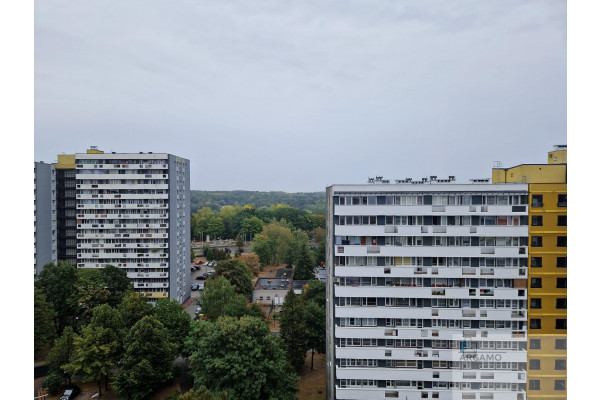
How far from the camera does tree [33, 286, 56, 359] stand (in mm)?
12984

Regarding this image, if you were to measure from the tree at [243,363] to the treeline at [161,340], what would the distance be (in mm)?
25

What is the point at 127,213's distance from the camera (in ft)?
61.8

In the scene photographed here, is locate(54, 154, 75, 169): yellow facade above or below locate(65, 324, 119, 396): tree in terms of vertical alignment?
above

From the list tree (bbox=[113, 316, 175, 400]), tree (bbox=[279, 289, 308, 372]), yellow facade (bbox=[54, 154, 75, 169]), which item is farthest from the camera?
yellow facade (bbox=[54, 154, 75, 169])

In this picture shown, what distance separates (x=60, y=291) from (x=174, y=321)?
6382mm

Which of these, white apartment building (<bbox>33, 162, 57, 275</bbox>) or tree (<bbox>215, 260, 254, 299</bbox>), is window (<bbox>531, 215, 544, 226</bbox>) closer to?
tree (<bbox>215, 260, 254, 299</bbox>)

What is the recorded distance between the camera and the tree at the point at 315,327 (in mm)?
13094

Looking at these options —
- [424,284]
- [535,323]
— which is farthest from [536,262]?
[424,284]

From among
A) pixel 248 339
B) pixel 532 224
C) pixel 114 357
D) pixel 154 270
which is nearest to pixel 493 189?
pixel 532 224

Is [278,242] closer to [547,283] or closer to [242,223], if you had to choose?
[242,223]

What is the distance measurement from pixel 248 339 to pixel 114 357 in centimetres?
498

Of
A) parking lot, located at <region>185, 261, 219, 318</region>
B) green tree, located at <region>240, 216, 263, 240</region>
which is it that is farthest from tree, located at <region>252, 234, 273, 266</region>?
green tree, located at <region>240, 216, 263, 240</region>

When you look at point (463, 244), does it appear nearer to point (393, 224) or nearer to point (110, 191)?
point (393, 224)

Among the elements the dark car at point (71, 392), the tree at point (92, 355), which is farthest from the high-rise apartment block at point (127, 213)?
the tree at point (92, 355)
